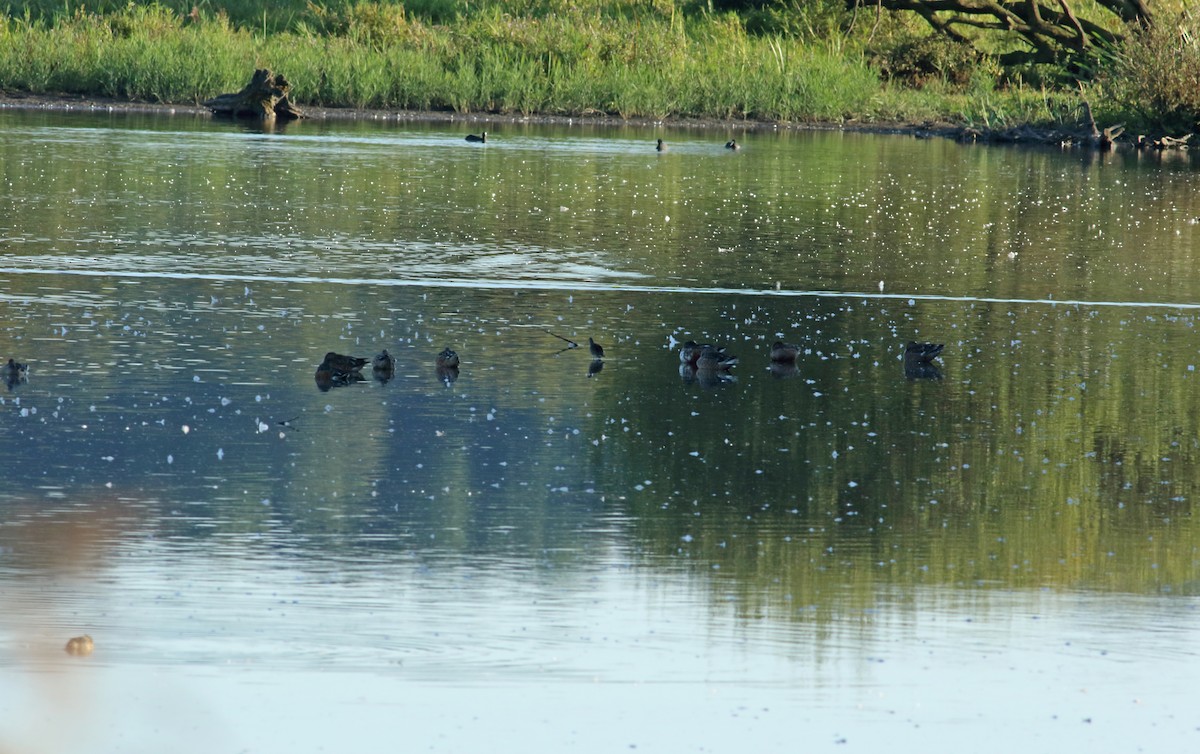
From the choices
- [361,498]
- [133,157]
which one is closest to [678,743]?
[361,498]

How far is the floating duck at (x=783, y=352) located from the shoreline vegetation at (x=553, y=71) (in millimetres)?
23591

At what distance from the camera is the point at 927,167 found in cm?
2739

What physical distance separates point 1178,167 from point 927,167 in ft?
14.2

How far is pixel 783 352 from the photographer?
1087 cm

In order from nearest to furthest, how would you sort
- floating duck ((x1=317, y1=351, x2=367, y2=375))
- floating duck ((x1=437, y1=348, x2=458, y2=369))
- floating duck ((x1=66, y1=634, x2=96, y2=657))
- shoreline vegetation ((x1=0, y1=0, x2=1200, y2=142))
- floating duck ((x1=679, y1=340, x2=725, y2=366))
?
floating duck ((x1=66, y1=634, x2=96, y2=657)) → floating duck ((x1=317, y1=351, x2=367, y2=375)) → floating duck ((x1=437, y1=348, x2=458, y2=369)) → floating duck ((x1=679, y1=340, x2=725, y2=366)) → shoreline vegetation ((x1=0, y1=0, x2=1200, y2=142))

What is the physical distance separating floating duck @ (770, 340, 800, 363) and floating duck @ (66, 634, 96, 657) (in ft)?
19.4

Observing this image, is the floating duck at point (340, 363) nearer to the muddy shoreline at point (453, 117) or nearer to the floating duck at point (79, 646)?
the floating duck at point (79, 646)

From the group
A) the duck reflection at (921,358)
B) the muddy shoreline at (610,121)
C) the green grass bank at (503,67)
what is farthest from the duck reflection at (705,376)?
the green grass bank at (503,67)

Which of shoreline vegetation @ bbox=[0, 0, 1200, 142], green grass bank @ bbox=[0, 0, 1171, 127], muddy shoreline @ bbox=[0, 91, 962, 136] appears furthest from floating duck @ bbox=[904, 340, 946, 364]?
green grass bank @ bbox=[0, 0, 1171, 127]

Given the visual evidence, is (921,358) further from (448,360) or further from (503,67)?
(503,67)

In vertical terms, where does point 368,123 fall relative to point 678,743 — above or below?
above

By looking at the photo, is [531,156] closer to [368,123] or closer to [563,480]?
[368,123]

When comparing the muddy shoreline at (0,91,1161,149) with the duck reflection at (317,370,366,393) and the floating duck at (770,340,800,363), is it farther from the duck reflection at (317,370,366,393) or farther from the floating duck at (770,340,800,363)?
the duck reflection at (317,370,366,393)

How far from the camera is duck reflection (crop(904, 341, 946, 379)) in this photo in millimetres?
10797
